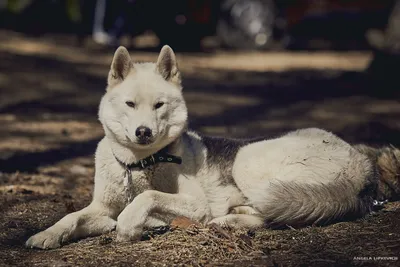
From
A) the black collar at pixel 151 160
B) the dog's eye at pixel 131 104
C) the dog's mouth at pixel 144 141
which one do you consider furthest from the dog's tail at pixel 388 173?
the dog's eye at pixel 131 104

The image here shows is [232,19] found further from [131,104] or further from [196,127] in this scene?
[131,104]

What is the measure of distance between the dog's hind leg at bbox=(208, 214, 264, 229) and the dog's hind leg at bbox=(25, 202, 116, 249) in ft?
2.68

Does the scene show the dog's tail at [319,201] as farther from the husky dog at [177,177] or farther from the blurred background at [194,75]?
the blurred background at [194,75]

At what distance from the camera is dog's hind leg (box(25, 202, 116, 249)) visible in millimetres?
4383

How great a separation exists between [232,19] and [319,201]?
42.5ft

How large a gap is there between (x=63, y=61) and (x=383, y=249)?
9.68m

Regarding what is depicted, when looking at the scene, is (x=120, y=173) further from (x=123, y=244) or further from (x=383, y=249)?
(x=383, y=249)

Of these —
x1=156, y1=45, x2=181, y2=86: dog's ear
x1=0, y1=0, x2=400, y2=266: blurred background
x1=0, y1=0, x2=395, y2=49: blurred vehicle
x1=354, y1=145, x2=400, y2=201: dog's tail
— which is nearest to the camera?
x1=156, y1=45, x2=181, y2=86: dog's ear

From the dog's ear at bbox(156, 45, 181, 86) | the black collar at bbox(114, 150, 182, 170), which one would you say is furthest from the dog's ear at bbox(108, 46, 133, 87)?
the black collar at bbox(114, 150, 182, 170)

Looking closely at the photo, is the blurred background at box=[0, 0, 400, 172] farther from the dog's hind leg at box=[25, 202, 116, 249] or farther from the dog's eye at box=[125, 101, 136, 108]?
the dog's eye at box=[125, 101, 136, 108]

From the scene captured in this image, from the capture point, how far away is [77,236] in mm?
4648

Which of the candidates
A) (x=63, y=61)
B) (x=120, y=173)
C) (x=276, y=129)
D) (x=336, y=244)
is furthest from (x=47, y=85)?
(x=336, y=244)

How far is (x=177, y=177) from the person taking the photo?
15.8ft

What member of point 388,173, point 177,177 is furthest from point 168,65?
point 388,173
